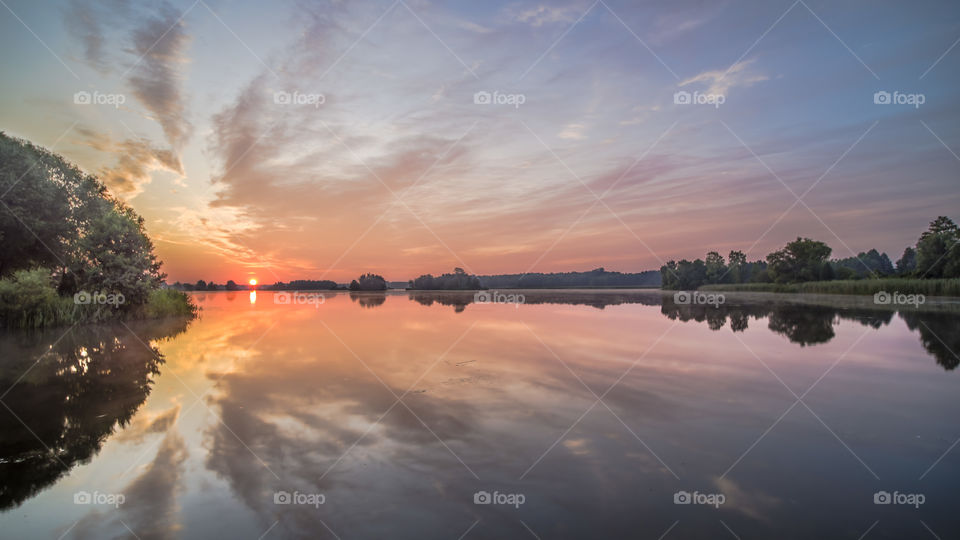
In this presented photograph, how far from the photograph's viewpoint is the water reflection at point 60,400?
625cm

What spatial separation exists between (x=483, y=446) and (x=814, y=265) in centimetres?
9804

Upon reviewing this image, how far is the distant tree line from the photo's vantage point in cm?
5112

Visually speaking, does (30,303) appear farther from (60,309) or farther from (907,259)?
(907,259)

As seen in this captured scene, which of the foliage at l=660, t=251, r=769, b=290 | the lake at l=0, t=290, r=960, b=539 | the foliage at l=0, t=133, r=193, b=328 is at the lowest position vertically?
the lake at l=0, t=290, r=960, b=539

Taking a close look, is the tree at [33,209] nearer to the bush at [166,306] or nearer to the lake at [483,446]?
the bush at [166,306]

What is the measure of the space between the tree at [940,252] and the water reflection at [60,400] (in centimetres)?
6980

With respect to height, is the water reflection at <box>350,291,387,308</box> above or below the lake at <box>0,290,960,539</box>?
above

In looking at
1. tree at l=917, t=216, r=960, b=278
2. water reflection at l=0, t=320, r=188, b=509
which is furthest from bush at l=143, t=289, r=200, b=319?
tree at l=917, t=216, r=960, b=278

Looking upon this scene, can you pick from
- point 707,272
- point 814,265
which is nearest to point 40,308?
point 814,265

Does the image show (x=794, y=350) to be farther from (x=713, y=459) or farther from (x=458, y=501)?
(x=458, y=501)

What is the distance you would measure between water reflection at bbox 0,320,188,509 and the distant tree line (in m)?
69.8

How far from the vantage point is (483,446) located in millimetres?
6672

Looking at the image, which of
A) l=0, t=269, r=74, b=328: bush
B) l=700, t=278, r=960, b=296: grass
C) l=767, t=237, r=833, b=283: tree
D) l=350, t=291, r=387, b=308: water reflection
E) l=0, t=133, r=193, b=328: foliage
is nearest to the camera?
l=0, t=269, r=74, b=328: bush

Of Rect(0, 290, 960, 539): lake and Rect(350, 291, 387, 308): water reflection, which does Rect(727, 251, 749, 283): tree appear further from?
Rect(0, 290, 960, 539): lake
